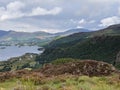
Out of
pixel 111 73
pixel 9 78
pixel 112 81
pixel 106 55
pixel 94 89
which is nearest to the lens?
pixel 94 89

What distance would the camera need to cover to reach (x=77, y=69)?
26.5 m

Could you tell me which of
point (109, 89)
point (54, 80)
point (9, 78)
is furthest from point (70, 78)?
point (109, 89)

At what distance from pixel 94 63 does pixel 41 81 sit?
8.62 meters

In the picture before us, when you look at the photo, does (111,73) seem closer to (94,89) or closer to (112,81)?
(112,81)

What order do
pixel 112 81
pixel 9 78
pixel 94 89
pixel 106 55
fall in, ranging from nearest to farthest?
1. pixel 94 89
2. pixel 112 81
3. pixel 9 78
4. pixel 106 55

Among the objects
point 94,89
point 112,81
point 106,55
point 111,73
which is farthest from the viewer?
point 106,55

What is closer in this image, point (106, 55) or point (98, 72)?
point (98, 72)

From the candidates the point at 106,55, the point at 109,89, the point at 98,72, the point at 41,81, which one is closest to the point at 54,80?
the point at 41,81

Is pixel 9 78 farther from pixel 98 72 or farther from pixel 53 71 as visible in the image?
pixel 98 72

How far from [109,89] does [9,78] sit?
9075 mm

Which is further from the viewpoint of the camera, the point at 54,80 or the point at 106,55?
the point at 106,55

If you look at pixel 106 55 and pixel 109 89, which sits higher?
pixel 109 89

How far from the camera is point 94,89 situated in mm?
13898

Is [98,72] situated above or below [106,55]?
above
